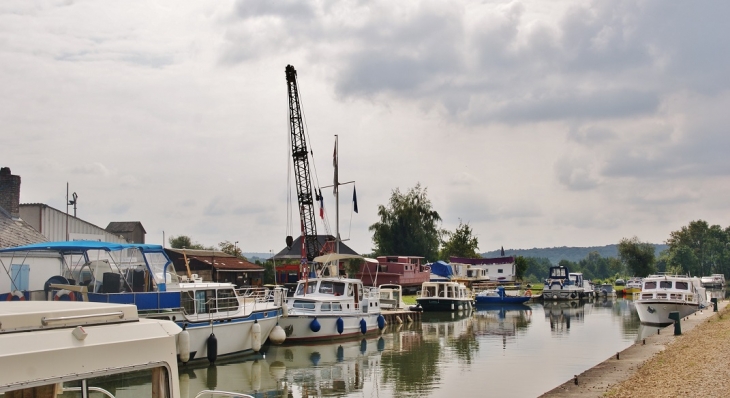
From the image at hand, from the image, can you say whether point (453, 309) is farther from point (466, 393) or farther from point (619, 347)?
point (466, 393)

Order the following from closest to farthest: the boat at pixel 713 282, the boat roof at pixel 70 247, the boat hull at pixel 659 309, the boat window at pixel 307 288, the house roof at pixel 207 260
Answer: the boat roof at pixel 70 247 < the boat window at pixel 307 288 < the boat hull at pixel 659 309 < the house roof at pixel 207 260 < the boat at pixel 713 282

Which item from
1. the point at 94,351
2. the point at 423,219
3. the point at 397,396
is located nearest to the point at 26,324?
the point at 94,351

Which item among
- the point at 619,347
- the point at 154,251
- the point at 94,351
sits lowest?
the point at 619,347

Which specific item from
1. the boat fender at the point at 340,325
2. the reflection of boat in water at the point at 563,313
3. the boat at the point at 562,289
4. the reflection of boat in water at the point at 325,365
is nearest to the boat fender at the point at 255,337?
the reflection of boat in water at the point at 325,365

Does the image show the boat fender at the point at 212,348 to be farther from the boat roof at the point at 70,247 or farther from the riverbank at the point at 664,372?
the riverbank at the point at 664,372

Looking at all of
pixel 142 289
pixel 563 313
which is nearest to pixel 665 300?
pixel 563 313

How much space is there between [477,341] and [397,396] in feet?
49.4

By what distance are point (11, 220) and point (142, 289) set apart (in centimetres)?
1565

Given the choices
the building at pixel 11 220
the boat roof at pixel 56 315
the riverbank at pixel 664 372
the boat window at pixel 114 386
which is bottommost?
the riverbank at pixel 664 372

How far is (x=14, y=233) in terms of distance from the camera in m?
34.3

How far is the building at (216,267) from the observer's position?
190ft

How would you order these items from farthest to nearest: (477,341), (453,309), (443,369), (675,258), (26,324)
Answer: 1. (675,258)
2. (453,309)
3. (477,341)
4. (443,369)
5. (26,324)

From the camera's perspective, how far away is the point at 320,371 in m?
26.1

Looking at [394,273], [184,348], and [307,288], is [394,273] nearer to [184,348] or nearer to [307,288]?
[307,288]
